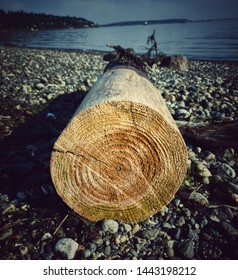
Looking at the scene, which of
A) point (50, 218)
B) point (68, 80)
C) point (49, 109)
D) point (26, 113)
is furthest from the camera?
point (68, 80)

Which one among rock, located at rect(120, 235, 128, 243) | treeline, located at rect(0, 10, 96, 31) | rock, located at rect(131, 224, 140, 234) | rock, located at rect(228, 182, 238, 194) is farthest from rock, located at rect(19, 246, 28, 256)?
treeline, located at rect(0, 10, 96, 31)

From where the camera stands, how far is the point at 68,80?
751cm

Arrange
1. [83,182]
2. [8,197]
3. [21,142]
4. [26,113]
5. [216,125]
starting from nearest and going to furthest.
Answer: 1. [83,182]
2. [8,197]
3. [216,125]
4. [21,142]
5. [26,113]

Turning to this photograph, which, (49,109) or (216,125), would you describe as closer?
(216,125)

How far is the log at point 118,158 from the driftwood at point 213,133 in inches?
66.7

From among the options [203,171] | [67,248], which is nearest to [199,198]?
[203,171]

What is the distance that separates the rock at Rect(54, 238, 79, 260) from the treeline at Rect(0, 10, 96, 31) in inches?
568

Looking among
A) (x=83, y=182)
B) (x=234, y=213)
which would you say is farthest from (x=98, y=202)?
(x=234, y=213)

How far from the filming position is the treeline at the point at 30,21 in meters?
17.0

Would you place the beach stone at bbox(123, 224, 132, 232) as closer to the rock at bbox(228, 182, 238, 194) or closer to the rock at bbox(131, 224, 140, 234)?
the rock at bbox(131, 224, 140, 234)

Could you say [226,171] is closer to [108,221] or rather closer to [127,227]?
[127,227]
